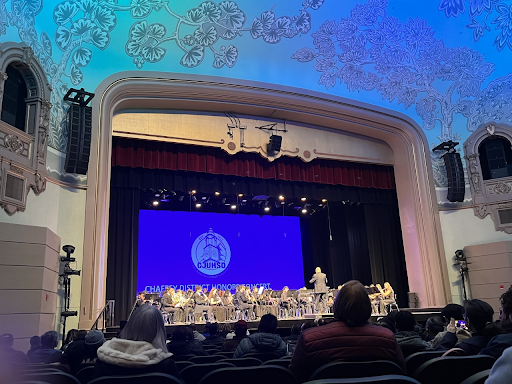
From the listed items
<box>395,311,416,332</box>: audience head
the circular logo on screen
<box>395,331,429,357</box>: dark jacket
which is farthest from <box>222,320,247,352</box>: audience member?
the circular logo on screen

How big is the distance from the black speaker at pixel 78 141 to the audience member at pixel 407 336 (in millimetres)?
6655

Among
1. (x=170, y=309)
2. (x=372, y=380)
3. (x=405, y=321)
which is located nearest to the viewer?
(x=372, y=380)

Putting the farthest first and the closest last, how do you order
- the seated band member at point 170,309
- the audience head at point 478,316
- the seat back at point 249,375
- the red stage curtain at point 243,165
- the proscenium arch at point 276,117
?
the red stage curtain at point 243,165 < the seated band member at point 170,309 < the proscenium arch at point 276,117 < the audience head at point 478,316 < the seat back at point 249,375

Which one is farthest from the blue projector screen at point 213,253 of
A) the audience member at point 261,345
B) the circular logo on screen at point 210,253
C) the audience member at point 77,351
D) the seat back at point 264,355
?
the seat back at point 264,355

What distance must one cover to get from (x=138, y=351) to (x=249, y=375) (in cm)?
55

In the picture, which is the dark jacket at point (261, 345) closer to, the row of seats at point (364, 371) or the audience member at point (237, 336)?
the audience member at point (237, 336)

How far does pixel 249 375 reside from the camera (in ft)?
6.20

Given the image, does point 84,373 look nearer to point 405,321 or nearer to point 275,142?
point 405,321

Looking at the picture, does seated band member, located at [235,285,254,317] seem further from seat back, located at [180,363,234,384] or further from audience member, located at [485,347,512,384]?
audience member, located at [485,347,512,384]

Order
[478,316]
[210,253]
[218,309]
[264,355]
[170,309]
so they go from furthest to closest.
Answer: [210,253], [218,309], [170,309], [264,355], [478,316]

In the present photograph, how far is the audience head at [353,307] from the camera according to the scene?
6.93ft

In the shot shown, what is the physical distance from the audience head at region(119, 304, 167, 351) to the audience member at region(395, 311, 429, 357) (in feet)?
5.53

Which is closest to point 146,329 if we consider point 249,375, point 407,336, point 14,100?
point 249,375

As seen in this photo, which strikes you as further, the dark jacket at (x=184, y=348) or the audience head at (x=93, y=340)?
the dark jacket at (x=184, y=348)
